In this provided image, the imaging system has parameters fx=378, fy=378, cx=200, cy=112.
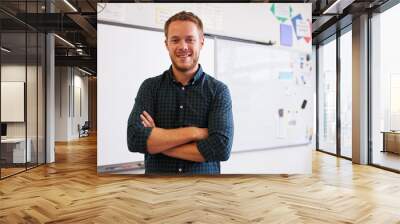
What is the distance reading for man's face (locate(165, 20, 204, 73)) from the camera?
7.66 feet

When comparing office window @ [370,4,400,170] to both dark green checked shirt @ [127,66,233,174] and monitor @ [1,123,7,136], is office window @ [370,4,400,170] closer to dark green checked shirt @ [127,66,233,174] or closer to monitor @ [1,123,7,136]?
dark green checked shirt @ [127,66,233,174]

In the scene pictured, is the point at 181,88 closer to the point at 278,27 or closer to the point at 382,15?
the point at 278,27

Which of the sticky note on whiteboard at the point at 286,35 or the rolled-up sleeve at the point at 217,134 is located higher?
the sticky note on whiteboard at the point at 286,35

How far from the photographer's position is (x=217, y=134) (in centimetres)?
238

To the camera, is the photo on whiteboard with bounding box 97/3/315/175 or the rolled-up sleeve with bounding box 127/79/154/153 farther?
the photo on whiteboard with bounding box 97/3/315/175

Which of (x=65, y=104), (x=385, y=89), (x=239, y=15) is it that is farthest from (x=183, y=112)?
(x=65, y=104)

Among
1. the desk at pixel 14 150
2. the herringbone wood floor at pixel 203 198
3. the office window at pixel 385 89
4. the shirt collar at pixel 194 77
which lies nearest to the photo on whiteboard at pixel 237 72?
the herringbone wood floor at pixel 203 198

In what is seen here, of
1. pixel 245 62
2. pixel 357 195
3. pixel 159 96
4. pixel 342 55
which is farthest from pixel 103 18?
pixel 342 55

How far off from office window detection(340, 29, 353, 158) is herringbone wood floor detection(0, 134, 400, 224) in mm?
2156

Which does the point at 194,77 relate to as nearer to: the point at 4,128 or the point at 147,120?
the point at 147,120

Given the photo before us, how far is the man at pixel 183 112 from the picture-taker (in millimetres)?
2375

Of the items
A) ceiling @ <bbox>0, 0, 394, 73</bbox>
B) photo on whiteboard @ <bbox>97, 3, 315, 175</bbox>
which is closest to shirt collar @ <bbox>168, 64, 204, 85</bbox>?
photo on whiteboard @ <bbox>97, 3, 315, 175</bbox>

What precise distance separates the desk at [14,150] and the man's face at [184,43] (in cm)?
607

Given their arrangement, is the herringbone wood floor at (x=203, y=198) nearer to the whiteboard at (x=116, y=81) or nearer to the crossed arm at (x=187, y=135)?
the whiteboard at (x=116, y=81)
